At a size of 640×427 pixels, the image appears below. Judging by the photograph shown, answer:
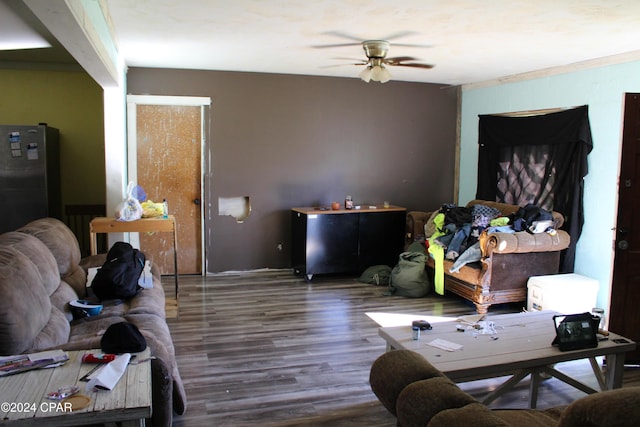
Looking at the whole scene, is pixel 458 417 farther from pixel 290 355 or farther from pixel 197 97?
pixel 197 97

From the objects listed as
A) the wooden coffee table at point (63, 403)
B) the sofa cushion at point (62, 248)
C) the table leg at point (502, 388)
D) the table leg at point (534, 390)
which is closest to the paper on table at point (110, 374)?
the wooden coffee table at point (63, 403)

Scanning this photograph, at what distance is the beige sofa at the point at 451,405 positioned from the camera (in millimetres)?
1200

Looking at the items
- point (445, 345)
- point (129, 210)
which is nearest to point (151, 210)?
point (129, 210)

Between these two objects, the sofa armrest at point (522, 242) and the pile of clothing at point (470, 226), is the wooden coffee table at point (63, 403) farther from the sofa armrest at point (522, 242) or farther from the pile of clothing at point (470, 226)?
the pile of clothing at point (470, 226)

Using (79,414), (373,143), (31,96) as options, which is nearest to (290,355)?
(79,414)

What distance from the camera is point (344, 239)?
19.2ft

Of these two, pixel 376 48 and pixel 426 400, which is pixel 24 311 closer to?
pixel 426 400

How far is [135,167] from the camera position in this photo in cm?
569

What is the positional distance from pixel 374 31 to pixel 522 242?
231cm

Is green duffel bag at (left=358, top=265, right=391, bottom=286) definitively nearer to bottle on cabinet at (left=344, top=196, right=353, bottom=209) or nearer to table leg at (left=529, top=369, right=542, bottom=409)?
bottle on cabinet at (left=344, top=196, right=353, bottom=209)

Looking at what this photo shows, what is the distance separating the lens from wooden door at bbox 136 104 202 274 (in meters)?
5.70

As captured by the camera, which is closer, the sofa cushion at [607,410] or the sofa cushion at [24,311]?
the sofa cushion at [607,410]

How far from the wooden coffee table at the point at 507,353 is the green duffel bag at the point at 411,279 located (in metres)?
1.99

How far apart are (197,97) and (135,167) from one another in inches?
41.0
